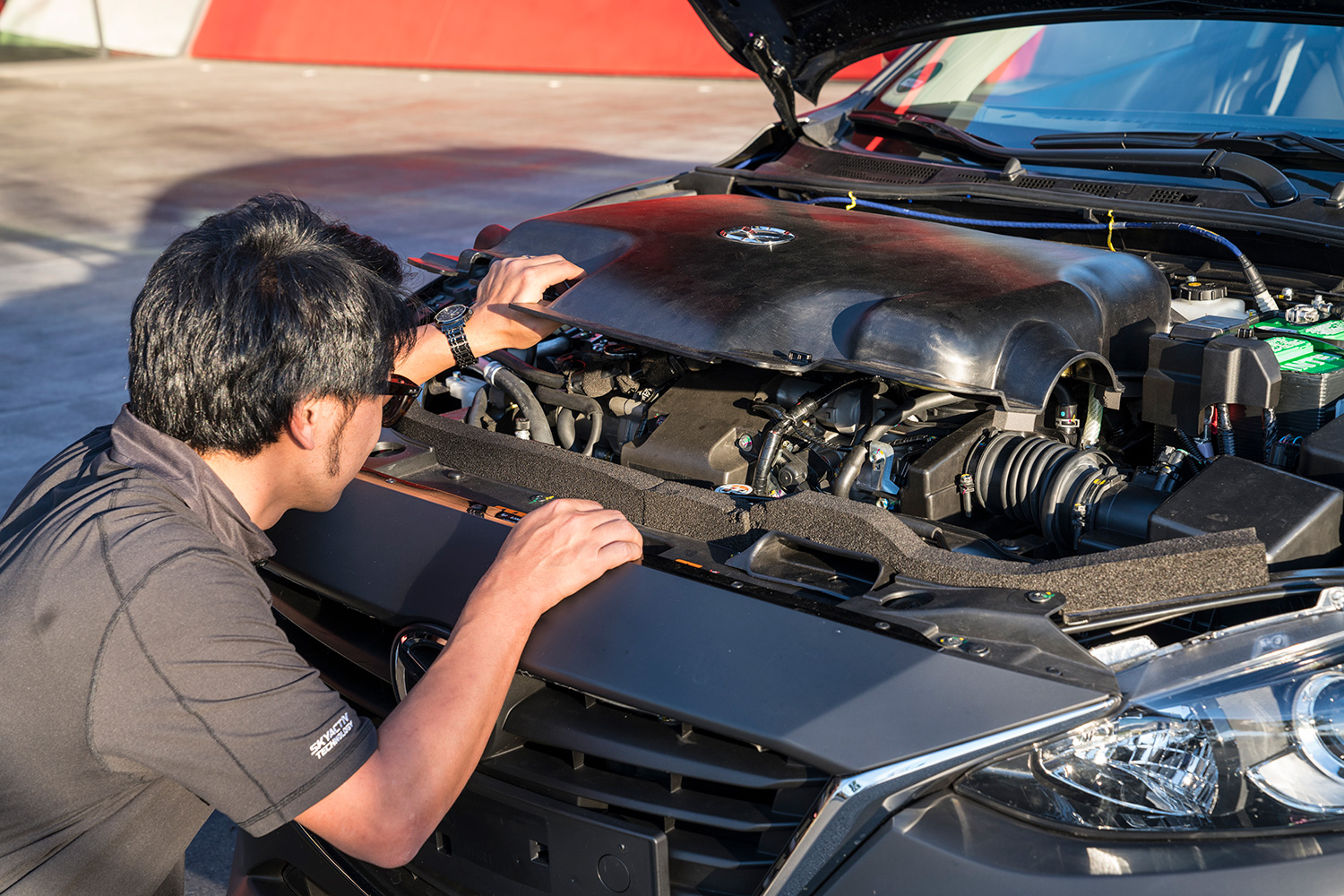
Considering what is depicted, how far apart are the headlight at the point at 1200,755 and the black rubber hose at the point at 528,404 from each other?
1185mm

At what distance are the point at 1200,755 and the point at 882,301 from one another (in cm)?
84

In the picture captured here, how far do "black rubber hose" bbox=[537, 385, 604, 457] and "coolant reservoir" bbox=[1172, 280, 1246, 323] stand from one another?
3.52ft

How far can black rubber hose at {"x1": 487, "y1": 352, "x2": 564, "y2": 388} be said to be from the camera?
228 centimetres

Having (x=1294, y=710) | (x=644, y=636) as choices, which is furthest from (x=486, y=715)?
(x=1294, y=710)

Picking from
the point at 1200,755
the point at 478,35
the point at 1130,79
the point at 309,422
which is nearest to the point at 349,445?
the point at 309,422

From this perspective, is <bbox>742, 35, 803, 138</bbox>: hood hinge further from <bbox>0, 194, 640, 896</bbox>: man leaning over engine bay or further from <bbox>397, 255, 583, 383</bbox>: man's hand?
<bbox>0, 194, 640, 896</bbox>: man leaning over engine bay

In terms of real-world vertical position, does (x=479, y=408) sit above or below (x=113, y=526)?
below

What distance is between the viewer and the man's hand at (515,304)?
2193 millimetres

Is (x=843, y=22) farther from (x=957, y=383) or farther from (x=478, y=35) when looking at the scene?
(x=478, y=35)

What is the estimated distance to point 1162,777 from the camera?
128cm

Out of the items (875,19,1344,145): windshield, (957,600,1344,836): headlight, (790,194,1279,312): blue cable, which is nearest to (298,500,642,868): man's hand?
(957,600,1344,836): headlight

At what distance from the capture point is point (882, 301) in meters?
1.84

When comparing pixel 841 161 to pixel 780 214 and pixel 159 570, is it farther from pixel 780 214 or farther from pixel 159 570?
pixel 159 570

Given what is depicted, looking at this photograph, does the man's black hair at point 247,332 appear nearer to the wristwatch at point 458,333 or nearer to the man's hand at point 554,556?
the man's hand at point 554,556
